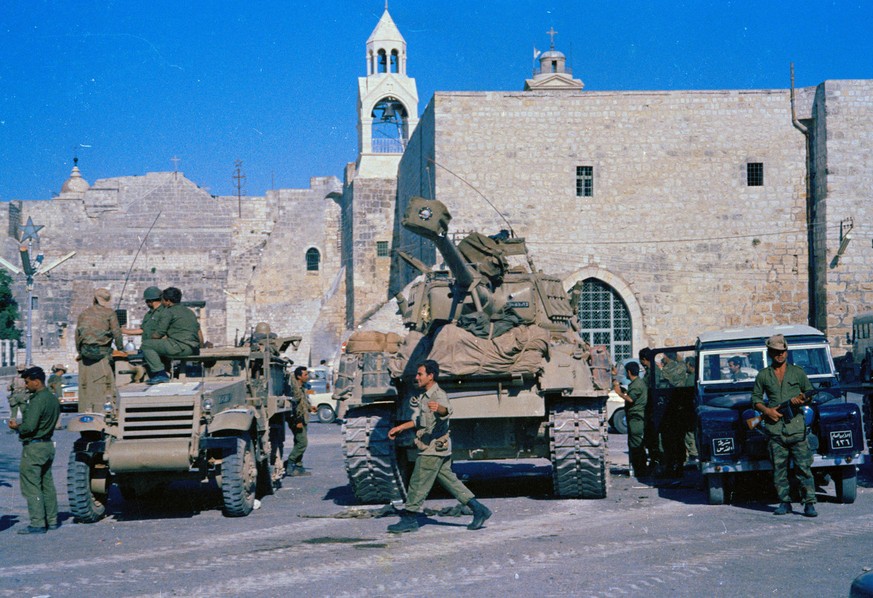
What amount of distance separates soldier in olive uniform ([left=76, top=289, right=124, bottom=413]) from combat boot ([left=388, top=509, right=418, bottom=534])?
3778mm

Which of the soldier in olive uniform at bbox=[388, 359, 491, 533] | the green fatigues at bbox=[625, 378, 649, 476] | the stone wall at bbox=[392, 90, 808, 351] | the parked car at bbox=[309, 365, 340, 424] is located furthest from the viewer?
the stone wall at bbox=[392, 90, 808, 351]

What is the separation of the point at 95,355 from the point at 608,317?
2216 cm

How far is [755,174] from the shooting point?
32156 millimetres

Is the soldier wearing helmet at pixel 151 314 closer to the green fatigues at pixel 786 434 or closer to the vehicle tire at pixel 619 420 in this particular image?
the green fatigues at pixel 786 434

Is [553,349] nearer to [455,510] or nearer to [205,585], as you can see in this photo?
[455,510]

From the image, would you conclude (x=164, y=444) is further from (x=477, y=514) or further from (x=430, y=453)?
(x=477, y=514)

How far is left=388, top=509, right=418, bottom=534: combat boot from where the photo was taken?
31.1 feet

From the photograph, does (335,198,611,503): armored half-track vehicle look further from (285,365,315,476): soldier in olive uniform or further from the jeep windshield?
(285,365,315,476): soldier in olive uniform

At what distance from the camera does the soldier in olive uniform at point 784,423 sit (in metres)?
10.1

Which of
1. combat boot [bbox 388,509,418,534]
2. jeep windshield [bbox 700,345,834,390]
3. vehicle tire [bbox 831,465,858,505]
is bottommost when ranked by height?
combat boot [bbox 388,509,418,534]

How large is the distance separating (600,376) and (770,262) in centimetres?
2177

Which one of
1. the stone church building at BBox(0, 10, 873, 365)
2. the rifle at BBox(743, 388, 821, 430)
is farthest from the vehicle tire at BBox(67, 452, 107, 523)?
the stone church building at BBox(0, 10, 873, 365)

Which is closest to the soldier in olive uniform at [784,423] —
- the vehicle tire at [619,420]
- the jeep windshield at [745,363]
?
the jeep windshield at [745,363]

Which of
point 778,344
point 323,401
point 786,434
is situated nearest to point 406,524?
point 786,434
